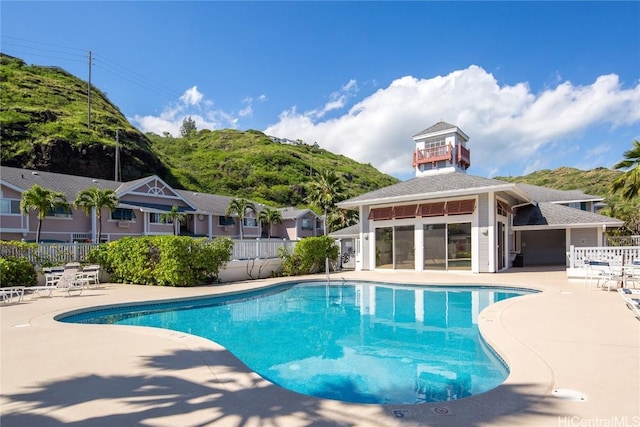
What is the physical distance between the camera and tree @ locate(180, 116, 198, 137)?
100075 mm

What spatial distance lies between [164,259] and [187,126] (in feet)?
317

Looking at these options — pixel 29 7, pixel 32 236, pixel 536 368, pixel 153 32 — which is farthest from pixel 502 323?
pixel 32 236

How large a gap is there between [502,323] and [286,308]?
6.26 m

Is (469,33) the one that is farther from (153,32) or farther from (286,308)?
(153,32)

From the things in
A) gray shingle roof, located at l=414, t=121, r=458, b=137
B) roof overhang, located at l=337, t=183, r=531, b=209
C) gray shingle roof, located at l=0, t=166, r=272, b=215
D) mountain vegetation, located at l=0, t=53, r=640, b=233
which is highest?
mountain vegetation, located at l=0, t=53, r=640, b=233

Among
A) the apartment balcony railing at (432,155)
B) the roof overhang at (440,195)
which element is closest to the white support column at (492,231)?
the roof overhang at (440,195)

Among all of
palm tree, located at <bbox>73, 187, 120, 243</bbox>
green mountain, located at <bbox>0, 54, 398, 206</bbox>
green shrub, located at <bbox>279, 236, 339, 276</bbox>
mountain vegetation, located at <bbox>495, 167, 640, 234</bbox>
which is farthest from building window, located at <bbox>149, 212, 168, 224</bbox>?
mountain vegetation, located at <bbox>495, 167, 640, 234</bbox>

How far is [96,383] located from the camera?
4195mm

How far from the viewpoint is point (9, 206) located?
74.2ft

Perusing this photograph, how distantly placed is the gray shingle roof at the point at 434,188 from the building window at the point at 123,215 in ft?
62.1

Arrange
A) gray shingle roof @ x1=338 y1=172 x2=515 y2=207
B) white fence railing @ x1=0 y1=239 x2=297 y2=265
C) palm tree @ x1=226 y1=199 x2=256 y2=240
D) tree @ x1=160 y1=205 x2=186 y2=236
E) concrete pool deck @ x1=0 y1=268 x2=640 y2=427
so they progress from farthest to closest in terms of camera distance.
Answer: palm tree @ x1=226 y1=199 x2=256 y2=240, tree @ x1=160 y1=205 x2=186 y2=236, gray shingle roof @ x1=338 y1=172 x2=515 y2=207, white fence railing @ x1=0 y1=239 x2=297 y2=265, concrete pool deck @ x1=0 y1=268 x2=640 y2=427

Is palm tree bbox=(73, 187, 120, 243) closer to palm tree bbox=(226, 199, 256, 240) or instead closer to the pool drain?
palm tree bbox=(226, 199, 256, 240)

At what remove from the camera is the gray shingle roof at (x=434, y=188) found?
16.6 meters

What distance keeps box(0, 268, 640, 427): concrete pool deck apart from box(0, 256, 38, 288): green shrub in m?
7.05
